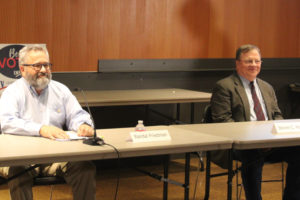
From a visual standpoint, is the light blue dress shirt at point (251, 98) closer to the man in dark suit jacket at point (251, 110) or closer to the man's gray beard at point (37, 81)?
the man in dark suit jacket at point (251, 110)

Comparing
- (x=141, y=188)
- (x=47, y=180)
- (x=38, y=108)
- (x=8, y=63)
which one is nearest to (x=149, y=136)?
(x=47, y=180)

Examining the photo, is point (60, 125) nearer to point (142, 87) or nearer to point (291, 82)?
point (142, 87)

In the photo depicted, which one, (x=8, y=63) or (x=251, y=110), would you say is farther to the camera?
(x=8, y=63)

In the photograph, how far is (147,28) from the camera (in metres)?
5.88

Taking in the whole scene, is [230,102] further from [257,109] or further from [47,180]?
[47,180]

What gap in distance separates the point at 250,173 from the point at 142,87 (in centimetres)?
232

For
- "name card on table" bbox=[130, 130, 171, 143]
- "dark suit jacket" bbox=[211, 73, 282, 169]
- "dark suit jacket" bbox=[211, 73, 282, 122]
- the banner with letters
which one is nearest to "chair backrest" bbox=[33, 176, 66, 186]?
"name card on table" bbox=[130, 130, 171, 143]

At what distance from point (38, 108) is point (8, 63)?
187 centimetres

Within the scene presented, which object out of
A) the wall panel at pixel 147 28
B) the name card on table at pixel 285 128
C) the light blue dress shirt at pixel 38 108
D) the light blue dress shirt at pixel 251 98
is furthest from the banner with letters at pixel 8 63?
the name card on table at pixel 285 128

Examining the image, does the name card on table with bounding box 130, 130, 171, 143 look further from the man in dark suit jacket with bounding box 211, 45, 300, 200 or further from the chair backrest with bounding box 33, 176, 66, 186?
the man in dark suit jacket with bounding box 211, 45, 300, 200

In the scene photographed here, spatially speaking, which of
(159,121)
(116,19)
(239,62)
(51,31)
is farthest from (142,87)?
(239,62)

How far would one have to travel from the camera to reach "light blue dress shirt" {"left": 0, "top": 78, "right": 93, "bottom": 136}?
344 cm

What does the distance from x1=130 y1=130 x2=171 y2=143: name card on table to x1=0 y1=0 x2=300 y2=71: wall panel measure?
255cm

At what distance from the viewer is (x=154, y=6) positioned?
5.86 metres
